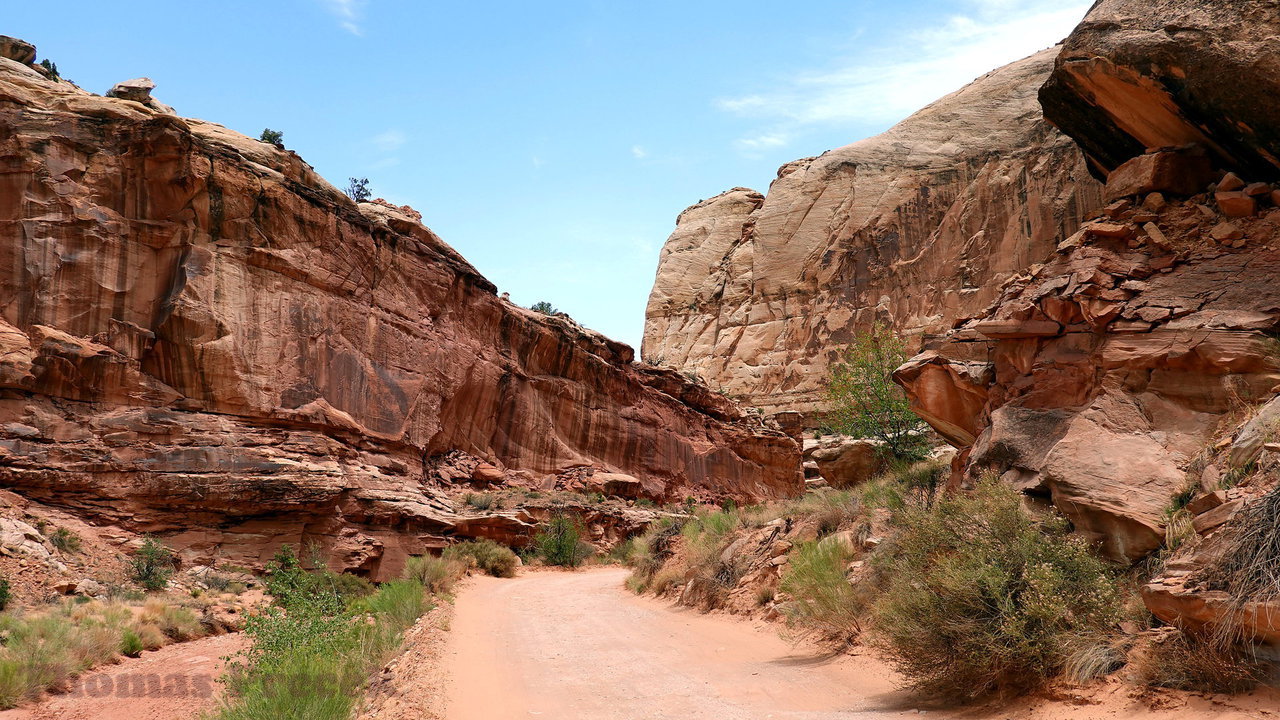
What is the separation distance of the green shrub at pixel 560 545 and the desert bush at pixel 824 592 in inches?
659

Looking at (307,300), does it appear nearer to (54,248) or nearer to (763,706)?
(54,248)

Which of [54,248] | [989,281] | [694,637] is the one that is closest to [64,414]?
[54,248]

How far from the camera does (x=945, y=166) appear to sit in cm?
5712

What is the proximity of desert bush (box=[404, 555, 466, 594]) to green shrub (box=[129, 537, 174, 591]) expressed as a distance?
537 cm

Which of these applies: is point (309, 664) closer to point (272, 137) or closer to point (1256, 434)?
point (1256, 434)

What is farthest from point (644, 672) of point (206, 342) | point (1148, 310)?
point (206, 342)

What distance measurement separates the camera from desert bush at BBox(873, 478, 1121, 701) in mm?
6254

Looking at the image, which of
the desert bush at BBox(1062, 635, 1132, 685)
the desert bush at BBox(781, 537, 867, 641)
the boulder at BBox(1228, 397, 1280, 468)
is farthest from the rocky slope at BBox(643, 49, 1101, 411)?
the desert bush at BBox(1062, 635, 1132, 685)

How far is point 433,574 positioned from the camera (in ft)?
62.5

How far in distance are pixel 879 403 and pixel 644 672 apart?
1448cm

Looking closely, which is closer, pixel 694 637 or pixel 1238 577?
pixel 1238 577

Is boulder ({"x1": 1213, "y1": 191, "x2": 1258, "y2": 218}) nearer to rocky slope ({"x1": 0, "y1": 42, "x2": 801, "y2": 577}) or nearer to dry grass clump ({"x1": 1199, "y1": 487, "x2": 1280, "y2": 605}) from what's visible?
dry grass clump ({"x1": 1199, "y1": 487, "x2": 1280, "y2": 605})

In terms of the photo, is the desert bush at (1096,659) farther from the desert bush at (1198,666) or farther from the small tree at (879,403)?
the small tree at (879,403)

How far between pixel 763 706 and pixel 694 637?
4.50m
